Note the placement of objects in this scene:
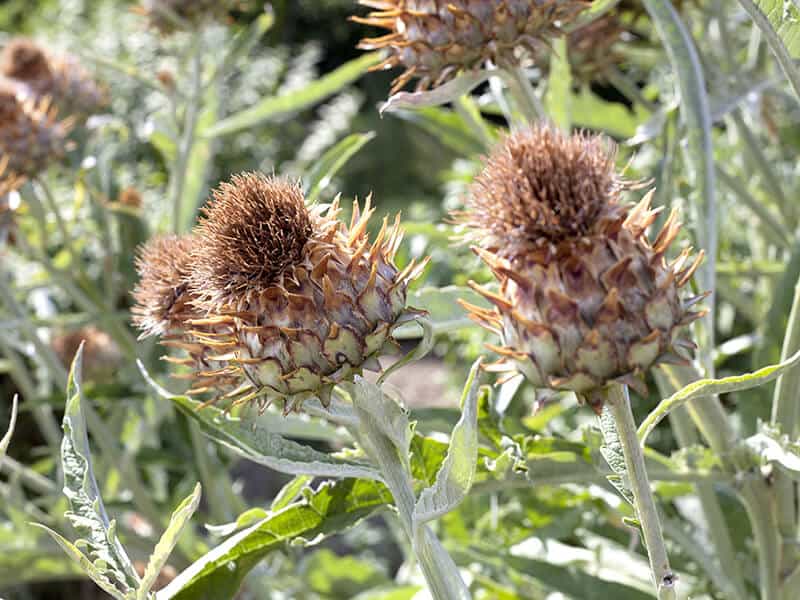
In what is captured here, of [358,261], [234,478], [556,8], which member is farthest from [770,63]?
[234,478]

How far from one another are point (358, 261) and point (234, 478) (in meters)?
2.74

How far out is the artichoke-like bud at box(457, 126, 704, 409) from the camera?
0.77 meters

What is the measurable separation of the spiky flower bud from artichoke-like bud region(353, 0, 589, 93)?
35cm

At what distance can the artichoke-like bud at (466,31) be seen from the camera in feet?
3.83

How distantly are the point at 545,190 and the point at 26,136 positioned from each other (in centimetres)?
125

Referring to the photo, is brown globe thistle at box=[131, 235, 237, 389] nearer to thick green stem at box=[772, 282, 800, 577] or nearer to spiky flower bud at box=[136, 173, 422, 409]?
spiky flower bud at box=[136, 173, 422, 409]

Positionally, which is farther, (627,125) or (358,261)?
(627,125)

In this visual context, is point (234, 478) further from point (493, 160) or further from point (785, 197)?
point (493, 160)

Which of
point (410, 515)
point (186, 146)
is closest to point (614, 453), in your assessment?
point (410, 515)

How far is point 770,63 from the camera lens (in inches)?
71.4

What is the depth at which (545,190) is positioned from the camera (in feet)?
2.51

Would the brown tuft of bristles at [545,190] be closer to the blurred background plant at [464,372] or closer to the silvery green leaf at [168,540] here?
the blurred background plant at [464,372]

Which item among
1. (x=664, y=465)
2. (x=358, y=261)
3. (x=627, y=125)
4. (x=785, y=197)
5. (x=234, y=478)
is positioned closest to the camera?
(x=358, y=261)

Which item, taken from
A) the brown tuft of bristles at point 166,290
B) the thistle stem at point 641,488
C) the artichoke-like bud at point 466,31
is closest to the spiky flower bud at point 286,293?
the brown tuft of bristles at point 166,290
